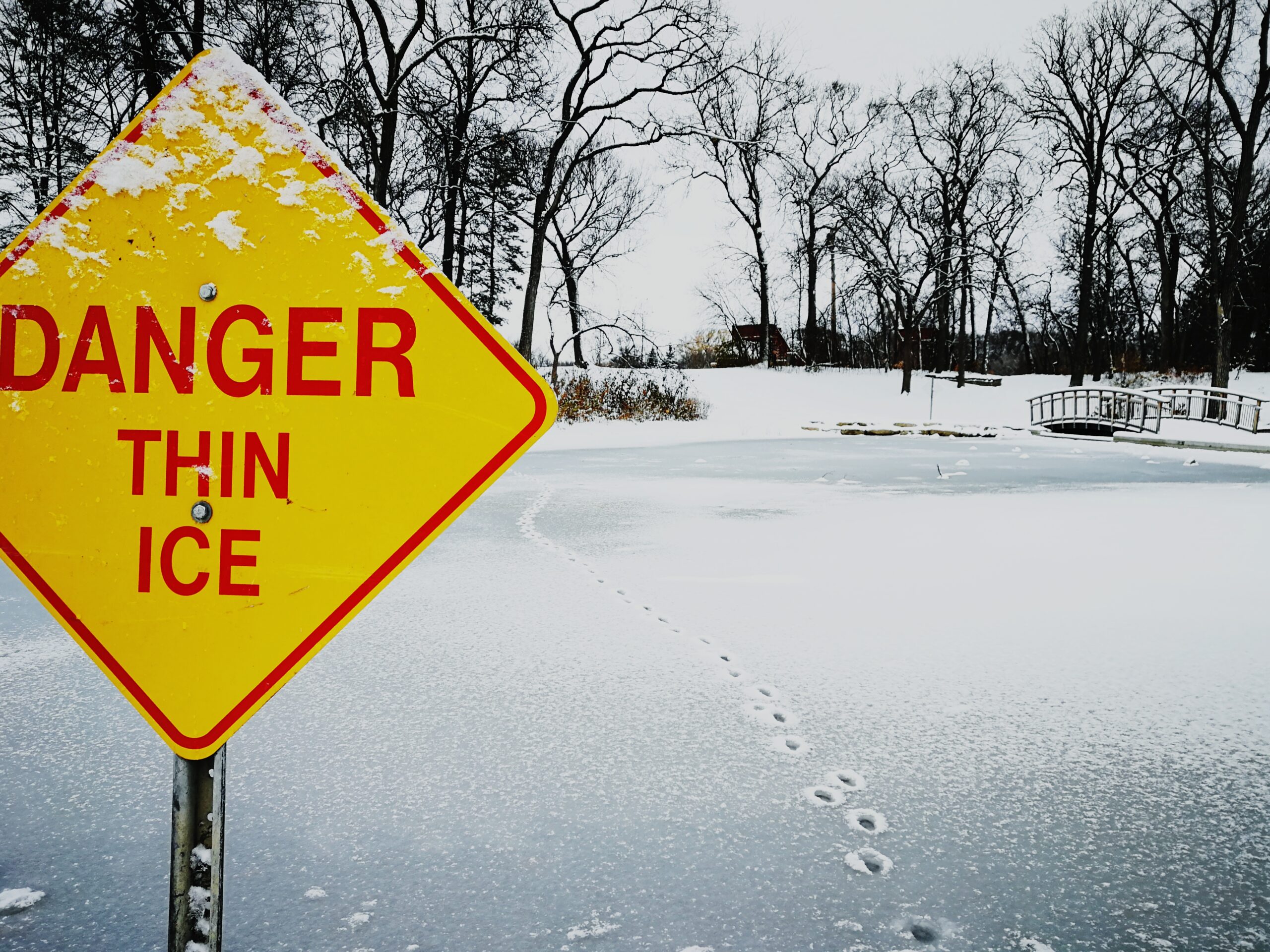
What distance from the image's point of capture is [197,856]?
57.6 inches

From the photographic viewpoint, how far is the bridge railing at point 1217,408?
2055cm

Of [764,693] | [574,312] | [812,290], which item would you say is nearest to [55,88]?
[574,312]

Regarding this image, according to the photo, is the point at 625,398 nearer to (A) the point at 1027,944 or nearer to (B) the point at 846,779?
(B) the point at 846,779

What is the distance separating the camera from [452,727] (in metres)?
3.09

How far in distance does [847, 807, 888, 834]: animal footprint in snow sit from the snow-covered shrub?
19136 millimetres

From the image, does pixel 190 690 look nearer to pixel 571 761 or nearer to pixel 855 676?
pixel 571 761

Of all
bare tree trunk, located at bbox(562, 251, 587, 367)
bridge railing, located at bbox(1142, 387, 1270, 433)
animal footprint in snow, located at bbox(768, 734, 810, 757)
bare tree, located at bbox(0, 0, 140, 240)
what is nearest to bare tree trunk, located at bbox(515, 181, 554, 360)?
bare tree trunk, located at bbox(562, 251, 587, 367)

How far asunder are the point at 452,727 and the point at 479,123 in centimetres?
1880

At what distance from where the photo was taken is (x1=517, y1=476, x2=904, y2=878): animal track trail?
88.7 inches

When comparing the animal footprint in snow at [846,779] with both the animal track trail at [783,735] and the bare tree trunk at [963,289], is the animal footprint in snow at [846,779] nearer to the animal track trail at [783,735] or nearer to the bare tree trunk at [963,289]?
the animal track trail at [783,735]

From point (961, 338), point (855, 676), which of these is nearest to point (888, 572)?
point (855, 676)

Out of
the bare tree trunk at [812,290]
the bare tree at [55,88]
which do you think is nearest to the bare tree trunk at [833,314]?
the bare tree trunk at [812,290]

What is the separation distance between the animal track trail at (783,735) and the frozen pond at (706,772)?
0.05 ft

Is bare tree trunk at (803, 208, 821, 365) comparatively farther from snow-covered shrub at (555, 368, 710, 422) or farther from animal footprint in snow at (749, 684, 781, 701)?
animal footprint in snow at (749, 684, 781, 701)
